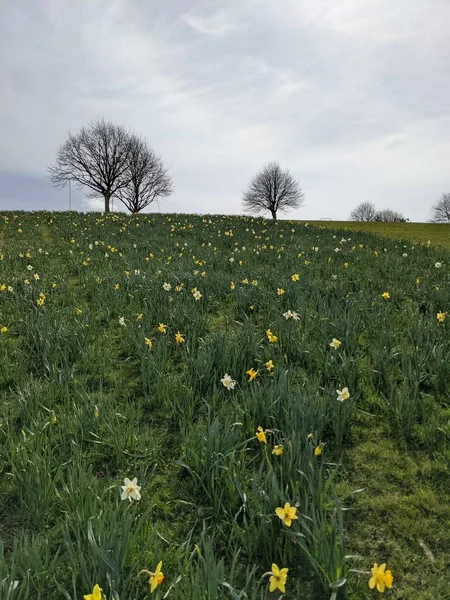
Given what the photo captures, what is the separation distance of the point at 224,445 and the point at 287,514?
66cm

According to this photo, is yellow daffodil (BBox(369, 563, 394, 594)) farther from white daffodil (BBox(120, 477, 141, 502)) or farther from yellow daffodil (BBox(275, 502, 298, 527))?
white daffodil (BBox(120, 477, 141, 502))

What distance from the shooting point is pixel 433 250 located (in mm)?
10039

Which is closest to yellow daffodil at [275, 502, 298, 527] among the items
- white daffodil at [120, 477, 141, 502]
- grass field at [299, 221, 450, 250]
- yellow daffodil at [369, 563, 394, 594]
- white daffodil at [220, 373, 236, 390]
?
yellow daffodil at [369, 563, 394, 594]

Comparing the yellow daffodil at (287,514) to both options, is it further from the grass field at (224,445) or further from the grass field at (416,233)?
the grass field at (416,233)

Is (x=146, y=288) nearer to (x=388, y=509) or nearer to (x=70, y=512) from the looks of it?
(x=70, y=512)

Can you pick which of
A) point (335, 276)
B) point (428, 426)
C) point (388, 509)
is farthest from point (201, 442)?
point (335, 276)

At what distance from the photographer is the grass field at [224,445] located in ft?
5.88

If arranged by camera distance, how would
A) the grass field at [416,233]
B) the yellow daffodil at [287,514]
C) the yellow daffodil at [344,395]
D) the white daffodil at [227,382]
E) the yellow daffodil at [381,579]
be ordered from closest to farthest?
the yellow daffodil at [381,579] < the yellow daffodil at [287,514] < the yellow daffodil at [344,395] < the white daffodil at [227,382] < the grass field at [416,233]

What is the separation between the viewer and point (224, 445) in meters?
2.40

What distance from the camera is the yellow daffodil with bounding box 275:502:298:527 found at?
179cm

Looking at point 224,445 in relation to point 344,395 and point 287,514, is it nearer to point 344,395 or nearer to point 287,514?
point 287,514

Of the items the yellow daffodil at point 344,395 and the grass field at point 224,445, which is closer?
the grass field at point 224,445

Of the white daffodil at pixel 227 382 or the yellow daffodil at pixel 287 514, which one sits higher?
the white daffodil at pixel 227 382

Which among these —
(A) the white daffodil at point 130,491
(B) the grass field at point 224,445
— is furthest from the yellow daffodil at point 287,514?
(A) the white daffodil at point 130,491
